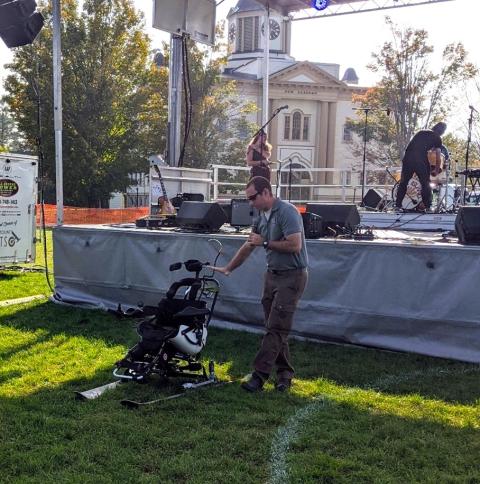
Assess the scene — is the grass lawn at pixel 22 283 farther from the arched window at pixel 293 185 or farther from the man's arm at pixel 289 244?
the man's arm at pixel 289 244

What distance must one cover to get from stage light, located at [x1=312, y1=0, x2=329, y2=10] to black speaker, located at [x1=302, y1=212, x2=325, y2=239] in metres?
7.34

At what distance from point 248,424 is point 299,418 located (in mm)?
416

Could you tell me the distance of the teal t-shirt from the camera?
17.0ft

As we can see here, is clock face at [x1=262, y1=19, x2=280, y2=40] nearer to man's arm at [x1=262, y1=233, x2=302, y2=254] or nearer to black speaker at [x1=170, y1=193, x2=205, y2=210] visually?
black speaker at [x1=170, y1=193, x2=205, y2=210]

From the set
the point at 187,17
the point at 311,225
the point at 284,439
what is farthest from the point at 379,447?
the point at 187,17

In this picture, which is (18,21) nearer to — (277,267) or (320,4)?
(277,267)

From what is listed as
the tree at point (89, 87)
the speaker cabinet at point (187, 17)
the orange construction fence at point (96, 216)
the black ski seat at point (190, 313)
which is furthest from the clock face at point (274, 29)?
the black ski seat at point (190, 313)

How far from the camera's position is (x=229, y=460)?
Answer: 3.93m

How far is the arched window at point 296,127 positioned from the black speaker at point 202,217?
45057 millimetres

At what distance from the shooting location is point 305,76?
52.1 metres

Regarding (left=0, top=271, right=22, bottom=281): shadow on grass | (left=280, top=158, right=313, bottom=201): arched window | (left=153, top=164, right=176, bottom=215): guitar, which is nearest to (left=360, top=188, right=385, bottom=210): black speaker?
(left=280, top=158, right=313, bottom=201): arched window

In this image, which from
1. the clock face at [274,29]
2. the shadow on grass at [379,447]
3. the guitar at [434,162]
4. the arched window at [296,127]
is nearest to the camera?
the shadow on grass at [379,447]

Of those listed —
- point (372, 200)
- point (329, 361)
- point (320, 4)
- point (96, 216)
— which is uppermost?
point (320, 4)

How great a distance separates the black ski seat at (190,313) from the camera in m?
5.11
